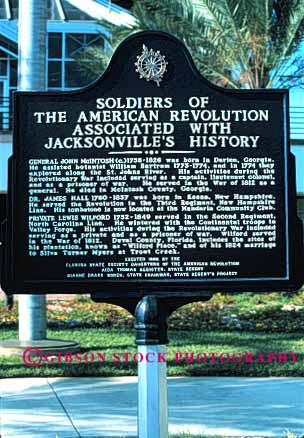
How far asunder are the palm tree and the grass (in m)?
7.10

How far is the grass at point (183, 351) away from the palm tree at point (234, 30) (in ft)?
23.3

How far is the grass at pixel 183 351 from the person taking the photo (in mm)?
9305

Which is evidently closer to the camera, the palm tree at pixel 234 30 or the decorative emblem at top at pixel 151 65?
the decorative emblem at top at pixel 151 65

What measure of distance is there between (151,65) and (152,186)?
0.84m

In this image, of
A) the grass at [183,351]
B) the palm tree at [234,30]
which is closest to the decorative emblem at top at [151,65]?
the grass at [183,351]

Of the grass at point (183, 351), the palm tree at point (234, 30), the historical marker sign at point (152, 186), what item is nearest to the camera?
the historical marker sign at point (152, 186)

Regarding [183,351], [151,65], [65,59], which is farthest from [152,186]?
[65,59]

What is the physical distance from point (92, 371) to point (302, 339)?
4.06 meters

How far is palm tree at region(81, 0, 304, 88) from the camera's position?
16.8 meters

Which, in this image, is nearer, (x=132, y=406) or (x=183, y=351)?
(x=132, y=406)

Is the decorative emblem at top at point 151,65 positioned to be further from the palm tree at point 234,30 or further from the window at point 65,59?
the window at point 65,59

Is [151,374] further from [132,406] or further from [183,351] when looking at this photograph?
[183,351]

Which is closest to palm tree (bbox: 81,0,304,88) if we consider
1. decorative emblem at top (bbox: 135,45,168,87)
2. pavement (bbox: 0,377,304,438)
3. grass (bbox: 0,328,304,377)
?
grass (bbox: 0,328,304,377)

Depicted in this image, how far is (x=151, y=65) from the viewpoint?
5.47m
